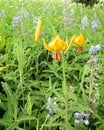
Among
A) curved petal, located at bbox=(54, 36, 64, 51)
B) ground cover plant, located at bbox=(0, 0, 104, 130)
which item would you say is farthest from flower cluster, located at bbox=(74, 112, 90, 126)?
curved petal, located at bbox=(54, 36, 64, 51)

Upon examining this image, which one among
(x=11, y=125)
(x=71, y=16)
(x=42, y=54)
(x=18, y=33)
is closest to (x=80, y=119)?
(x=11, y=125)

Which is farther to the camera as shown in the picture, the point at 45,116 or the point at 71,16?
the point at 71,16

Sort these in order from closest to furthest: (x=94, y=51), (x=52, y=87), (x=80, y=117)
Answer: (x=80, y=117), (x=94, y=51), (x=52, y=87)

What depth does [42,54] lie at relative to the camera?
9.48ft

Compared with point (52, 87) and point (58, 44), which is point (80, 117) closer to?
point (52, 87)

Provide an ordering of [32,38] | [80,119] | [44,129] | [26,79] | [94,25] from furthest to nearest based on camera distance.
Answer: [32,38], [94,25], [26,79], [44,129], [80,119]

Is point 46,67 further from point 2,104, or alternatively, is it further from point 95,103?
point 95,103

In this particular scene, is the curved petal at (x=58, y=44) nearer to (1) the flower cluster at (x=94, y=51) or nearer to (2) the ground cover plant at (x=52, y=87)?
(2) the ground cover plant at (x=52, y=87)

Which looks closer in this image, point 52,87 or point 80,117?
point 80,117

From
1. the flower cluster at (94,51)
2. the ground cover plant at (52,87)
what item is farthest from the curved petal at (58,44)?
the flower cluster at (94,51)

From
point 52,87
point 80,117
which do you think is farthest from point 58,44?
point 52,87

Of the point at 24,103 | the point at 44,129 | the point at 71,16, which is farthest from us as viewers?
the point at 71,16

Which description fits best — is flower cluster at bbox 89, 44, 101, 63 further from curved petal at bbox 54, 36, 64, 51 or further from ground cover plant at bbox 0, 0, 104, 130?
curved petal at bbox 54, 36, 64, 51

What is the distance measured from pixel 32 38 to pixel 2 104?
1196 millimetres
